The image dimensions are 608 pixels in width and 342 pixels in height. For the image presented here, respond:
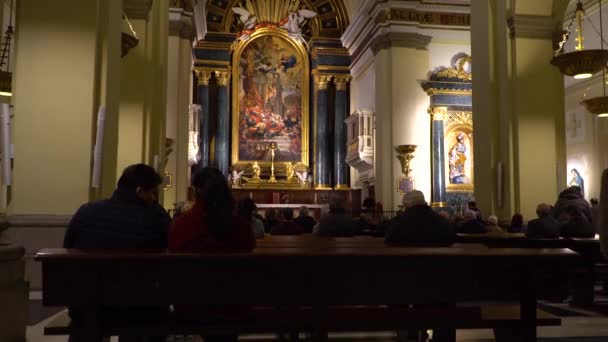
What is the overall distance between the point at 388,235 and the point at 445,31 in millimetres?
14336

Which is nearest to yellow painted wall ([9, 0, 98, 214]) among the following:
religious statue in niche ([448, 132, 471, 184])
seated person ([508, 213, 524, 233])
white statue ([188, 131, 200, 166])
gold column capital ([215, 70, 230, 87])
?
seated person ([508, 213, 524, 233])

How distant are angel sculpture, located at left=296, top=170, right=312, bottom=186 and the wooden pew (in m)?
20.1

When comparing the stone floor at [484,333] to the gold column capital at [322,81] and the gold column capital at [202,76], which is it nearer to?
the gold column capital at [202,76]

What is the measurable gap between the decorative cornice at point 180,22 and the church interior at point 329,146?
6 centimetres

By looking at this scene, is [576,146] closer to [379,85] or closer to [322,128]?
[379,85]

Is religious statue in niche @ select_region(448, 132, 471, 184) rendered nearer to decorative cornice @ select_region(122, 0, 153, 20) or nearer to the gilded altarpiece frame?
the gilded altarpiece frame

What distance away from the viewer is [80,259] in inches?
112

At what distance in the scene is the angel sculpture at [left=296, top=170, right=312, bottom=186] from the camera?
77.3ft

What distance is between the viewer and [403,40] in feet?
57.8

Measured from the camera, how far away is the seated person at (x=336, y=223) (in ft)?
23.7

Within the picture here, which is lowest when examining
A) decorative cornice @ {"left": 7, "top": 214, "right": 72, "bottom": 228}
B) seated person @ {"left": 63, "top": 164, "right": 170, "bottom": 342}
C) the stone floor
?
the stone floor

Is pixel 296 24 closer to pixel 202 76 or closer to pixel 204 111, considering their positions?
pixel 202 76

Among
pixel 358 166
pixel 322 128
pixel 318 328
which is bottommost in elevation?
pixel 318 328

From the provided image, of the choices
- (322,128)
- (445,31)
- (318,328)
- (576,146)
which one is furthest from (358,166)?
(318,328)
